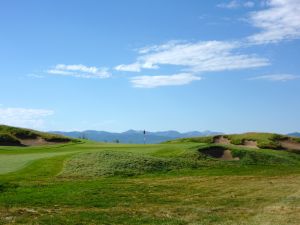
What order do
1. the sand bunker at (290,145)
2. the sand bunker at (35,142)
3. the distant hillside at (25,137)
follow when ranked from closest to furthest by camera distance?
the sand bunker at (290,145) < the distant hillside at (25,137) < the sand bunker at (35,142)

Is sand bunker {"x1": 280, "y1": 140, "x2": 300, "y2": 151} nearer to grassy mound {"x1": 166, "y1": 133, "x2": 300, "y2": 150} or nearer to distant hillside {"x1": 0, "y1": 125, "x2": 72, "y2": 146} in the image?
grassy mound {"x1": 166, "y1": 133, "x2": 300, "y2": 150}

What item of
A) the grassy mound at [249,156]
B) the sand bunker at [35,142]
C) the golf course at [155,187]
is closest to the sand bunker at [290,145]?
the golf course at [155,187]

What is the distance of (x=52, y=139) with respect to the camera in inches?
2808

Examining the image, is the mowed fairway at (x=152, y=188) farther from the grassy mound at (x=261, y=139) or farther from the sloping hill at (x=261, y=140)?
the sloping hill at (x=261, y=140)

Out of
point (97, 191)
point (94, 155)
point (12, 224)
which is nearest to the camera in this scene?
point (12, 224)

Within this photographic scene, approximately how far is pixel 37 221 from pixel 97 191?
975 centimetres

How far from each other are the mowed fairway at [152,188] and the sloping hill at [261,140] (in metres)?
6.67

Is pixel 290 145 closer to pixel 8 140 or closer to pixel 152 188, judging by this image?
pixel 152 188

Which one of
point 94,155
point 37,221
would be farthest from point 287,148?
point 37,221

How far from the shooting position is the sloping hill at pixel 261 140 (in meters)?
61.8

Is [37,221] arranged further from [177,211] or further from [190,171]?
[190,171]

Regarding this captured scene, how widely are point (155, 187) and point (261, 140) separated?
3377cm

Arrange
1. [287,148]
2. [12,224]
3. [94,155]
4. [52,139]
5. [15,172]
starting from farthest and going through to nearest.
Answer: [52,139]
[287,148]
[94,155]
[15,172]
[12,224]

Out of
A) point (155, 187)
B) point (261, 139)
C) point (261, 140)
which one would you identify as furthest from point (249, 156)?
point (155, 187)
